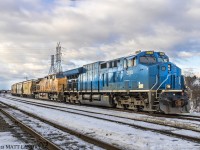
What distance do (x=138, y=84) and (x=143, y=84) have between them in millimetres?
597

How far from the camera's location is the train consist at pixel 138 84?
17953 millimetres

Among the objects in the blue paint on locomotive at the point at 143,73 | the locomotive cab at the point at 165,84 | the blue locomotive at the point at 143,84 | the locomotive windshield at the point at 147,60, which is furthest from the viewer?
the locomotive windshield at the point at 147,60

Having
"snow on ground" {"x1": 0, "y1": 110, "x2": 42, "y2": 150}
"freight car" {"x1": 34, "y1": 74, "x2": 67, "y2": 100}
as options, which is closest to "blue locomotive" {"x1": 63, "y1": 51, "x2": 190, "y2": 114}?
"snow on ground" {"x1": 0, "y1": 110, "x2": 42, "y2": 150}

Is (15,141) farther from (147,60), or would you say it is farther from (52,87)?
(52,87)

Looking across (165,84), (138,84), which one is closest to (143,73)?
(138,84)

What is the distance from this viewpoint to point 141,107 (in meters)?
20.1

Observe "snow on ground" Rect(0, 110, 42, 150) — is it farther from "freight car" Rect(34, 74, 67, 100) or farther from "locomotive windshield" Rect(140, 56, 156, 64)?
"freight car" Rect(34, 74, 67, 100)

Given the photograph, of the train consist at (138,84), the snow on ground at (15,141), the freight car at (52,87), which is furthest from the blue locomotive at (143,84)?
the freight car at (52,87)

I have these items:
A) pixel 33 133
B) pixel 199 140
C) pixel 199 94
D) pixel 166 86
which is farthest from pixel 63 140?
pixel 199 94

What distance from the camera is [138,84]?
64.3 ft

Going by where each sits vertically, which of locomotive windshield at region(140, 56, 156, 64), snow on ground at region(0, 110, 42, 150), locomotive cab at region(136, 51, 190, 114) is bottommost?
snow on ground at region(0, 110, 42, 150)

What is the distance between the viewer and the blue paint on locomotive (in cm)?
1866

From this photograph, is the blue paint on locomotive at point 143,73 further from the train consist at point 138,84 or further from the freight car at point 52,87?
the freight car at point 52,87

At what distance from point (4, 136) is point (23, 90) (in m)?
61.2
